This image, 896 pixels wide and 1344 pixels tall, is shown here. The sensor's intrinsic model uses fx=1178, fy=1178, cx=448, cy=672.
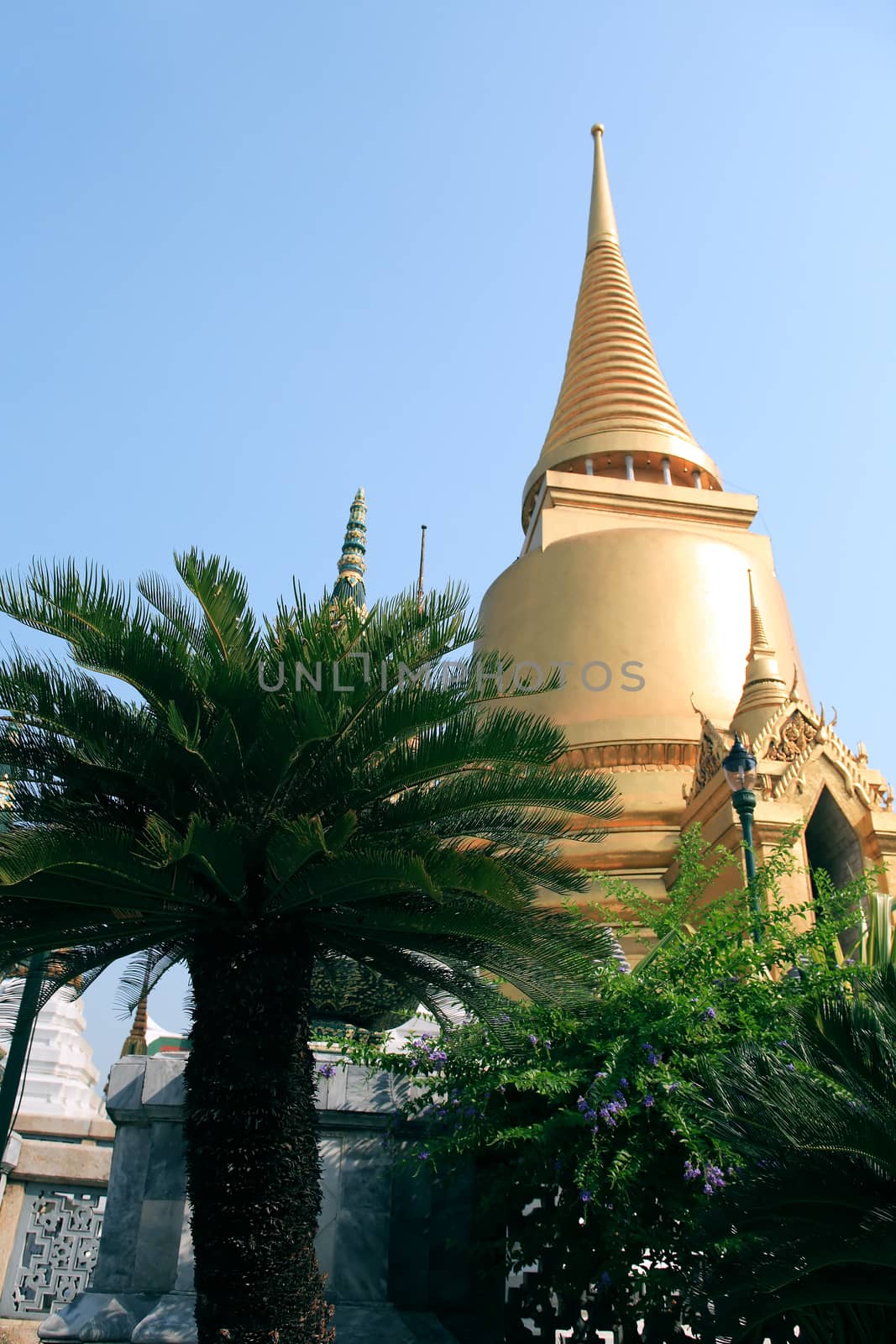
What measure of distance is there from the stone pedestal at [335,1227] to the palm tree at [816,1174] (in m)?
2.79

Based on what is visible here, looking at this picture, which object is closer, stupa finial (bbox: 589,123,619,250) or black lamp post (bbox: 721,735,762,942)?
black lamp post (bbox: 721,735,762,942)

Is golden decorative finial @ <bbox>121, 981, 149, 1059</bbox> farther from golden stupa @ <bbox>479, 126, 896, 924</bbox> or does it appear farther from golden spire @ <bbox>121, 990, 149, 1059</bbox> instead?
golden stupa @ <bbox>479, 126, 896, 924</bbox>

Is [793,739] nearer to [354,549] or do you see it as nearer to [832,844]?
[832,844]

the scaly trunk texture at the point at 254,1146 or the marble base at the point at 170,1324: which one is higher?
the scaly trunk texture at the point at 254,1146

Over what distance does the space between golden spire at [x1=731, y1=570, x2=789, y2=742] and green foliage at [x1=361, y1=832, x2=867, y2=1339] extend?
7.73m

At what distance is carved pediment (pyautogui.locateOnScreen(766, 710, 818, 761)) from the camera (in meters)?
14.4

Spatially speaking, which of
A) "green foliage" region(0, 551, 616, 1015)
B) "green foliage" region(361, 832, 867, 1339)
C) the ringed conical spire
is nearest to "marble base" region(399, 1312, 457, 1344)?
"green foliage" region(361, 832, 867, 1339)

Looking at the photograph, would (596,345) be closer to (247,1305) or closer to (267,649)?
(267,649)

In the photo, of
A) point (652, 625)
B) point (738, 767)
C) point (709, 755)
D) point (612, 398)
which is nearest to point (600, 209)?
point (612, 398)

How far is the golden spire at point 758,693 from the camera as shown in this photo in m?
15.4

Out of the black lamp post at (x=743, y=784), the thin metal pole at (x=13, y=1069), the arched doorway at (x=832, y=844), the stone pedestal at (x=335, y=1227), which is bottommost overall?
the stone pedestal at (x=335, y=1227)

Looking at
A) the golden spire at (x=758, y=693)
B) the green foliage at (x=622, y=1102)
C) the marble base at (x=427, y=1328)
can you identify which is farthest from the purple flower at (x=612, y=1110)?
the golden spire at (x=758, y=693)

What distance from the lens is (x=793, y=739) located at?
48.1 feet

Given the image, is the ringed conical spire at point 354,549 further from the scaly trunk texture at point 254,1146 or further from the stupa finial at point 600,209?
the scaly trunk texture at point 254,1146
